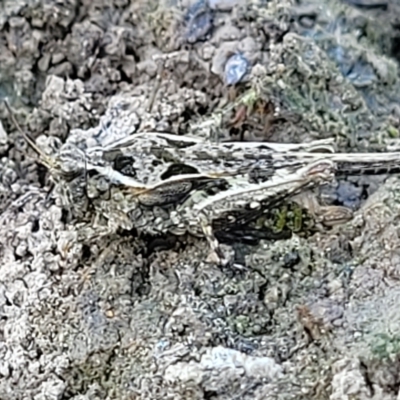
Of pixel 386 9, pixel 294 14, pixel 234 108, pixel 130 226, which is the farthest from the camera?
pixel 386 9

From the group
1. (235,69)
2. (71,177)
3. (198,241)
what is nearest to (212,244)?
→ (198,241)

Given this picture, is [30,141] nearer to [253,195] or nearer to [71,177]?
[71,177]

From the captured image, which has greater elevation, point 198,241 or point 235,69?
point 235,69

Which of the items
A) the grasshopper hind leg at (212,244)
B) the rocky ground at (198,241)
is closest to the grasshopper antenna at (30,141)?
the rocky ground at (198,241)

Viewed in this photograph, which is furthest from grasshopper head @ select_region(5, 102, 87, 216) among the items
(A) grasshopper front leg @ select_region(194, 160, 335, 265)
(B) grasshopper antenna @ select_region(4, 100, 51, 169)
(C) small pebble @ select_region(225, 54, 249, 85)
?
(C) small pebble @ select_region(225, 54, 249, 85)

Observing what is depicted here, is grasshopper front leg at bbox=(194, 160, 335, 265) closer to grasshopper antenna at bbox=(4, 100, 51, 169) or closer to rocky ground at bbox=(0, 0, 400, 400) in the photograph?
rocky ground at bbox=(0, 0, 400, 400)

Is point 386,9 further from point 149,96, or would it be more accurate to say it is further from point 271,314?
point 271,314

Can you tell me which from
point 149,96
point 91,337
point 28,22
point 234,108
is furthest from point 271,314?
point 28,22

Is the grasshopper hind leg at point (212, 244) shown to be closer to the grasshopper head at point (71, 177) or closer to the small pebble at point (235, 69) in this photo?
the grasshopper head at point (71, 177)
